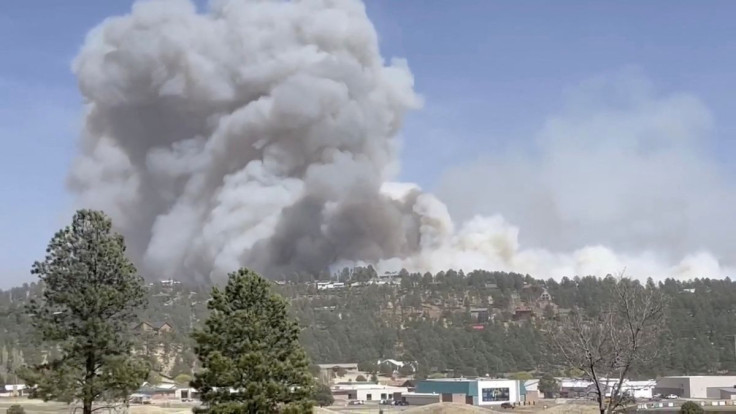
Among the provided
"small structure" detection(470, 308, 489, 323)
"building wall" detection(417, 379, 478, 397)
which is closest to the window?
"building wall" detection(417, 379, 478, 397)

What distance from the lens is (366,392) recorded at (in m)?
92.6

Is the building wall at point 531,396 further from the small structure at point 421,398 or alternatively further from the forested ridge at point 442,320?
the small structure at point 421,398

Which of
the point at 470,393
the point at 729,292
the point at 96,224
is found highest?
the point at 729,292

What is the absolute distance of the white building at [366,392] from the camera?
90.5 metres

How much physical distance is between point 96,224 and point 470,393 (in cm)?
6886

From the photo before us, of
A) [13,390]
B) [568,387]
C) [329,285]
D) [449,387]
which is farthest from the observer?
[329,285]

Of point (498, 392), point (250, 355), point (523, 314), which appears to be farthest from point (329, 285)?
point (250, 355)

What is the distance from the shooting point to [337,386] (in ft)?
316

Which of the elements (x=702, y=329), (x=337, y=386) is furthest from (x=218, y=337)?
(x=702, y=329)

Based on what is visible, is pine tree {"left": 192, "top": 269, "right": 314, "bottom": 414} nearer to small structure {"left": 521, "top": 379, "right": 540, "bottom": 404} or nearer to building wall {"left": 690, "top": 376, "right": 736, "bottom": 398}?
small structure {"left": 521, "top": 379, "right": 540, "bottom": 404}

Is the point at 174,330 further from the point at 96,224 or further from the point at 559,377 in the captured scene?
the point at 96,224

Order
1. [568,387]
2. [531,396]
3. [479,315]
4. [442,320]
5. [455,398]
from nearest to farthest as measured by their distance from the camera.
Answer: [455,398] < [531,396] < [568,387] < [442,320] < [479,315]

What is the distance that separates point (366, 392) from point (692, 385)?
1298 inches

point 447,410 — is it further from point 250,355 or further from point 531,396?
point 531,396
